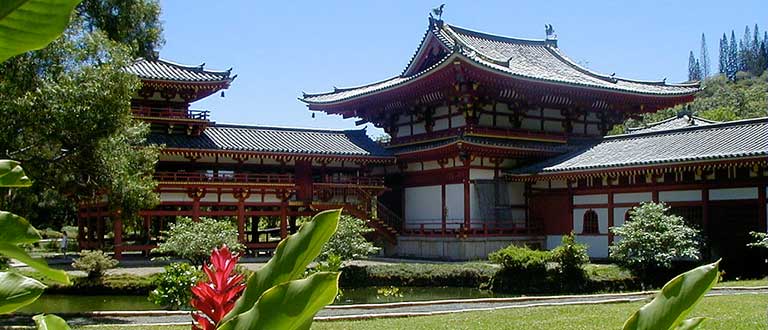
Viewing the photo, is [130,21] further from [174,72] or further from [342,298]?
[342,298]

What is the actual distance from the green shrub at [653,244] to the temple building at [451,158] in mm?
2352

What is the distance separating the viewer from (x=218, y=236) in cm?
1817

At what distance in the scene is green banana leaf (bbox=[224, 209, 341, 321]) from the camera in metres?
1.07

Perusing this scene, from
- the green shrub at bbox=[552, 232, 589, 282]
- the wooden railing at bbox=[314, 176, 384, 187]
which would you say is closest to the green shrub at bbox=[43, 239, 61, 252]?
the wooden railing at bbox=[314, 176, 384, 187]

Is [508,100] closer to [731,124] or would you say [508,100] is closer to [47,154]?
[731,124]

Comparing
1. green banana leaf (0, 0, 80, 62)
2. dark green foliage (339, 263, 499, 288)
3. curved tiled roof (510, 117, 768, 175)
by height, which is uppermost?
curved tiled roof (510, 117, 768, 175)

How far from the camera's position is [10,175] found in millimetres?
1359

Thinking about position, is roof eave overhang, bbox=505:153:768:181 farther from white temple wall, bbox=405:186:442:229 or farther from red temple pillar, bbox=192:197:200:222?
red temple pillar, bbox=192:197:200:222

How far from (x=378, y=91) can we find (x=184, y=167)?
25.4ft

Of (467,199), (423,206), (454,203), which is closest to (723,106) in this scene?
(423,206)

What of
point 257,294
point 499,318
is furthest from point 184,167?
point 257,294

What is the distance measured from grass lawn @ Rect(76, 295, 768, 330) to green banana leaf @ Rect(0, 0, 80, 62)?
9949 millimetres

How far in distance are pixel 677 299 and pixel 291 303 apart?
51cm

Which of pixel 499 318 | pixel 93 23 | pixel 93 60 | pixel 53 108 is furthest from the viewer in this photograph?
pixel 93 23
